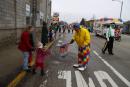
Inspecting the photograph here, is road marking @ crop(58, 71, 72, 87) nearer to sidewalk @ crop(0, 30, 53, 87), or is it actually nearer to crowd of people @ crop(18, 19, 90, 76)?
crowd of people @ crop(18, 19, 90, 76)

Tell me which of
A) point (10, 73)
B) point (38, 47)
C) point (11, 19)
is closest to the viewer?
point (38, 47)

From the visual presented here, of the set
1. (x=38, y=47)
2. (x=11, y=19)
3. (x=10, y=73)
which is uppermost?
(x=11, y=19)

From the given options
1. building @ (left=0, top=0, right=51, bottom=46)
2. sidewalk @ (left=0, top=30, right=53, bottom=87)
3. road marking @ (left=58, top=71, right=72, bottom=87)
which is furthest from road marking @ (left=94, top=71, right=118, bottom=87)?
building @ (left=0, top=0, right=51, bottom=46)

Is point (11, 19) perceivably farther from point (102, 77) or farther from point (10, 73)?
point (102, 77)

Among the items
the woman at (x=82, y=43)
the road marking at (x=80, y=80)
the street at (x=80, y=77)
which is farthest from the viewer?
the woman at (x=82, y=43)

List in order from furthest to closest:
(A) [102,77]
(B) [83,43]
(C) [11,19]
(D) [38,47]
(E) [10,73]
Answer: (C) [11,19], (B) [83,43], (A) [102,77], (E) [10,73], (D) [38,47]

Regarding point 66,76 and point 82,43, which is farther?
point 82,43

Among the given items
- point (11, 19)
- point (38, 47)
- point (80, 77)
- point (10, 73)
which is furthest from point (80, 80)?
point (11, 19)

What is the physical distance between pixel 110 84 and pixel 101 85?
0.32 m

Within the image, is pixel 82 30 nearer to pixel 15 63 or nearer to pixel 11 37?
pixel 15 63

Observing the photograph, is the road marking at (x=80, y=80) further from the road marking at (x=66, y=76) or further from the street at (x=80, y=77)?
the road marking at (x=66, y=76)

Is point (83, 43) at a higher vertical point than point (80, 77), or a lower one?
higher

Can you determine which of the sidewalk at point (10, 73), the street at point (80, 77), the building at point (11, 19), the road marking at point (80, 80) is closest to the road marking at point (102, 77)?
the street at point (80, 77)

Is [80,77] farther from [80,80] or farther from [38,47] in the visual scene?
[38,47]
